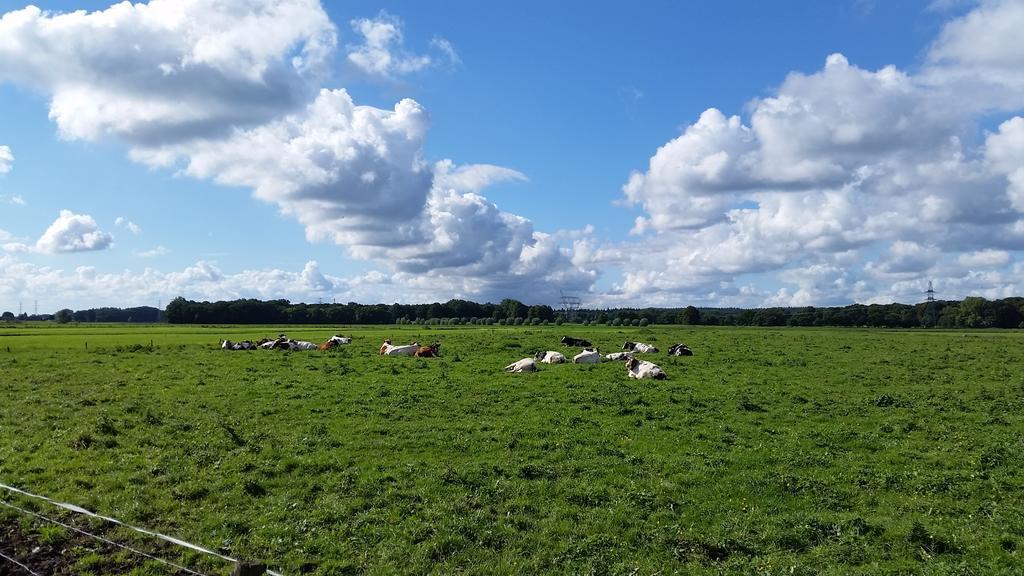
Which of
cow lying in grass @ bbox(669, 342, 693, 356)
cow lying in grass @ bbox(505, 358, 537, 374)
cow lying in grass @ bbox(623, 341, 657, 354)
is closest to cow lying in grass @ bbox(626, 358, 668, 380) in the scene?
cow lying in grass @ bbox(505, 358, 537, 374)


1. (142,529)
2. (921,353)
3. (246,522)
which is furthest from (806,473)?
(921,353)

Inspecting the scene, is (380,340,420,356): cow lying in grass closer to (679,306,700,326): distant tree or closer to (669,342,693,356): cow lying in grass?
(669,342,693,356): cow lying in grass

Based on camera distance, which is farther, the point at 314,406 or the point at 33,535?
the point at 314,406

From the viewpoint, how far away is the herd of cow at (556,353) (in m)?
25.2

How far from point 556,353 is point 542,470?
18162 millimetres

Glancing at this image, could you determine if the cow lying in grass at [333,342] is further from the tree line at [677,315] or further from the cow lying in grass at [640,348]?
the tree line at [677,315]

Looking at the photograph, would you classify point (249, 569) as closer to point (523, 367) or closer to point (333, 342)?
point (523, 367)

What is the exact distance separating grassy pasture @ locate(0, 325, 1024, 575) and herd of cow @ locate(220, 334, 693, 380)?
2.53 metres

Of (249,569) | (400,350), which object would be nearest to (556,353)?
(400,350)

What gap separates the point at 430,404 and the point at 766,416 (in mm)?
9274

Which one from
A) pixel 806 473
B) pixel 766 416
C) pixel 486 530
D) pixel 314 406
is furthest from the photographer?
pixel 314 406

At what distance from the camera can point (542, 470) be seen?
11828 millimetres

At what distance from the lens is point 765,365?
2888cm

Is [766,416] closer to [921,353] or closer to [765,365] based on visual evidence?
[765,365]
